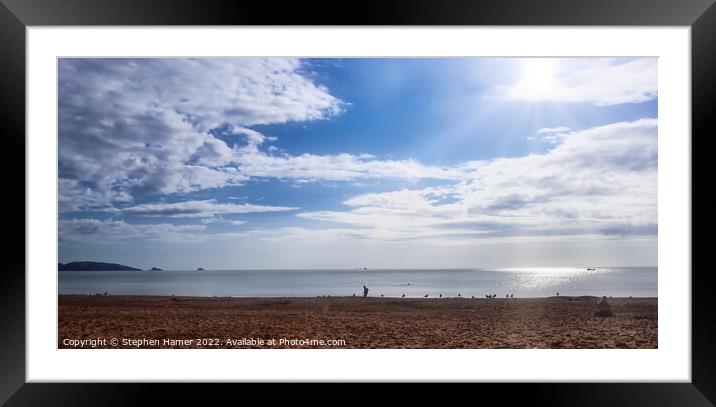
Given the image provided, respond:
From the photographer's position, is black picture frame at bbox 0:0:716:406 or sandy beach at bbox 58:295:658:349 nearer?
black picture frame at bbox 0:0:716:406

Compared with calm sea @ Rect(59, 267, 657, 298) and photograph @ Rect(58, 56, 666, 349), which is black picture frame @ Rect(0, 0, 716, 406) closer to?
photograph @ Rect(58, 56, 666, 349)

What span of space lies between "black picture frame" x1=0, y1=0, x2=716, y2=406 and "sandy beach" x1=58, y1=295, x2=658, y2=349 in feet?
2.43

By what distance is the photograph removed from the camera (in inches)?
147

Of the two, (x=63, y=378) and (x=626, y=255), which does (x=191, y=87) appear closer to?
(x=63, y=378)

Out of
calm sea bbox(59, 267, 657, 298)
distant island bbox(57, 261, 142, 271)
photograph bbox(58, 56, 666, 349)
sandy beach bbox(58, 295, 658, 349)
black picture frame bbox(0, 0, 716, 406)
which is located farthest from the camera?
calm sea bbox(59, 267, 657, 298)

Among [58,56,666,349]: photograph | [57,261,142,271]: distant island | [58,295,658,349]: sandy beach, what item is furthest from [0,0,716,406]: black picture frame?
[57,261,142,271]: distant island

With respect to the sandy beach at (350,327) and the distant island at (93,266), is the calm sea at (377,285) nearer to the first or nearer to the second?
the distant island at (93,266)

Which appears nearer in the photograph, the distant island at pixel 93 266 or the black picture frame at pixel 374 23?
the black picture frame at pixel 374 23

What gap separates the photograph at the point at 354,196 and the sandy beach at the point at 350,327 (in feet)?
0.08

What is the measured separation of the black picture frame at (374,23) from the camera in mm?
1682

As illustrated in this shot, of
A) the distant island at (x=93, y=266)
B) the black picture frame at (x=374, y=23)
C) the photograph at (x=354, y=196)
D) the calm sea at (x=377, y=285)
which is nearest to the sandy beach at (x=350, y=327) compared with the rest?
the photograph at (x=354, y=196)

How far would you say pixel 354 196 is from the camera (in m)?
7.78

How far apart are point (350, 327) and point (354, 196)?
4.61 m

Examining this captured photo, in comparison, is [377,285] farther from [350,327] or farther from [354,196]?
[350,327]
